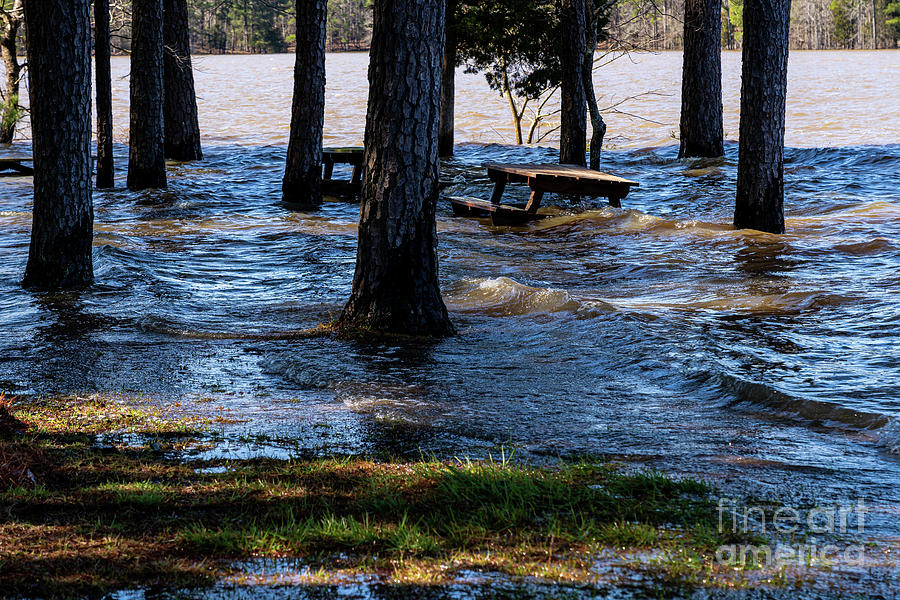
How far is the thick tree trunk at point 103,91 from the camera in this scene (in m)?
14.0

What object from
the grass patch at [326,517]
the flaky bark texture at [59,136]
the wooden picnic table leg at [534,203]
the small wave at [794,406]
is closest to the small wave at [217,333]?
the flaky bark texture at [59,136]

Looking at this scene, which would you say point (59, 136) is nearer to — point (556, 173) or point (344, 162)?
point (556, 173)

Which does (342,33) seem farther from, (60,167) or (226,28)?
(60,167)

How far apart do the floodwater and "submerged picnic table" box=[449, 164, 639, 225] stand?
312mm

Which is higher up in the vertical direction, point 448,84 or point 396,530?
point 448,84

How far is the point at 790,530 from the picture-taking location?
123 inches

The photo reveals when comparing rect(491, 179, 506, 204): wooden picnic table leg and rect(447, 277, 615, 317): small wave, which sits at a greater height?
rect(491, 179, 506, 204): wooden picnic table leg

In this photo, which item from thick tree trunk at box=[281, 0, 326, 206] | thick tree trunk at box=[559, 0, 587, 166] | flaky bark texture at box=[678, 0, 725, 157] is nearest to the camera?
thick tree trunk at box=[281, 0, 326, 206]

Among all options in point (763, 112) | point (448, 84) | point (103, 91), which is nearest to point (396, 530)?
point (763, 112)

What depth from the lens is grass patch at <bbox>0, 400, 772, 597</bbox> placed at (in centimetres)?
278

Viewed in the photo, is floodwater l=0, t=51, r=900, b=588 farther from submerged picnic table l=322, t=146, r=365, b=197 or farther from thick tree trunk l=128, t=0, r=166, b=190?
submerged picnic table l=322, t=146, r=365, b=197

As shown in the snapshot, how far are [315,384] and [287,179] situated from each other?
9.80 meters

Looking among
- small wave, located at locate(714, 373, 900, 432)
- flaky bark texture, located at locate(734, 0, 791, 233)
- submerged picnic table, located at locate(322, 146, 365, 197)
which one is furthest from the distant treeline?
small wave, located at locate(714, 373, 900, 432)

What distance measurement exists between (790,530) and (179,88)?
748 inches
